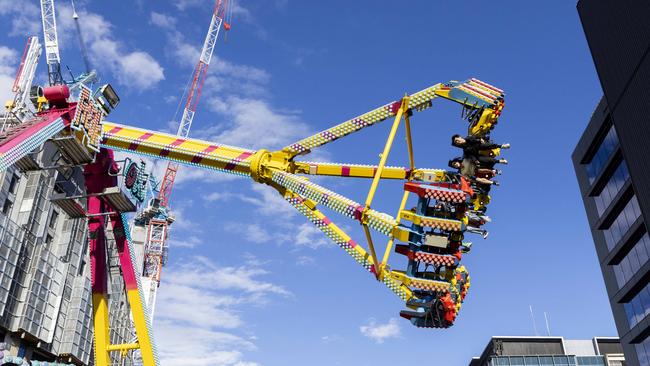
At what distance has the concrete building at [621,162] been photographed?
128ft

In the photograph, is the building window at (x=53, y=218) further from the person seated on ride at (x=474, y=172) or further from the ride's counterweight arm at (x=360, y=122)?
the person seated on ride at (x=474, y=172)

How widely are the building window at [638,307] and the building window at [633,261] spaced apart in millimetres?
1579

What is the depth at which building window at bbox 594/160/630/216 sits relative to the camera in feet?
165

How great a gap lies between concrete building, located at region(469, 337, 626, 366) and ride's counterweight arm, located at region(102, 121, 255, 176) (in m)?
65.3

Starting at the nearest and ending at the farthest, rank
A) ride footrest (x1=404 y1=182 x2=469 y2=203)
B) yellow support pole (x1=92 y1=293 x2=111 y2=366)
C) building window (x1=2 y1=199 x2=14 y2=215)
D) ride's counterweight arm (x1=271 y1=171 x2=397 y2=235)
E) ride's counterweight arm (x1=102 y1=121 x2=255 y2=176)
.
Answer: ride footrest (x1=404 y1=182 x2=469 y2=203) → ride's counterweight arm (x1=271 y1=171 x2=397 y2=235) → ride's counterweight arm (x1=102 y1=121 x2=255 y2=176) → yellow support pole (x1=92 y1=293 x2=111 y2=366) → building window (x1=2 y1=199 x2=14 y2=215)

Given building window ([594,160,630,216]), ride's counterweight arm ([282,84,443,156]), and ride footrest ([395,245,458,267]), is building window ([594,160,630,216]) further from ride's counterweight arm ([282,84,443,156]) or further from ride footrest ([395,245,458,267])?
ride footrest ([395,245,458,267])

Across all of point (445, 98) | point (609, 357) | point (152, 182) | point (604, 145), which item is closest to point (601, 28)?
point (604, 145)

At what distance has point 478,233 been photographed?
18875 mm

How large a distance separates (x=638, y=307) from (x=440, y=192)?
39459 millimetres

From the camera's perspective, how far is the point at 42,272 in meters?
48.6

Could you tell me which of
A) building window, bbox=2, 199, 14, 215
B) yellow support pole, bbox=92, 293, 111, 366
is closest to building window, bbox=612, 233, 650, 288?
yellow support pole, bbox=92, 293, 111, 366

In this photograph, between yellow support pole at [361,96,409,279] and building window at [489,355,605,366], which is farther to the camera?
building window at [489,355,605,366]

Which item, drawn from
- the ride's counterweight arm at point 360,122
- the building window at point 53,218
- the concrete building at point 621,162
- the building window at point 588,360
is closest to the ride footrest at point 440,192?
the ride's counterweight arm at point 360,122

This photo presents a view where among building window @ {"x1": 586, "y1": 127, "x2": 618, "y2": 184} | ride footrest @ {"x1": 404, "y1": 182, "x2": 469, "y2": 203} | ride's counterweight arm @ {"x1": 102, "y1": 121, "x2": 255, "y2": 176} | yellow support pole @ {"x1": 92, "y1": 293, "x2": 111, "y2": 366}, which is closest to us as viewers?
ride footrest @ {"x1": 404, "y1": 182, "x2": 469, "y2": 203}
